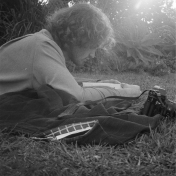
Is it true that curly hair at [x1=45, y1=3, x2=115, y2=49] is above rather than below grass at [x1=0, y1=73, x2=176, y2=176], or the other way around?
above

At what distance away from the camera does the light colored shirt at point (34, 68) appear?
191 cm

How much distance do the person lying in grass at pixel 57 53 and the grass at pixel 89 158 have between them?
0.49 metres

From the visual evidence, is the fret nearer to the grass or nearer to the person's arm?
the grass

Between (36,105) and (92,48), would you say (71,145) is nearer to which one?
(36,105)

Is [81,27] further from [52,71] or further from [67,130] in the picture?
[67,130]

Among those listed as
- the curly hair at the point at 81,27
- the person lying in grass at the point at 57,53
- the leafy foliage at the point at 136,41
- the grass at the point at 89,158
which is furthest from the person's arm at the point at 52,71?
the leafy foliage at the point at 136,41

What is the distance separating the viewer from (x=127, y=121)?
5.42ft

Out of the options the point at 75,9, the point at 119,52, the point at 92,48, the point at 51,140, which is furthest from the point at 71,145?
the point at 119,52

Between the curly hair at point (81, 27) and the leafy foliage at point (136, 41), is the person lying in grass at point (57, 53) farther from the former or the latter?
the leafy foliage at point (136, 41)

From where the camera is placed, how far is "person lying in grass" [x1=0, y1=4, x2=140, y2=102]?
1923mm

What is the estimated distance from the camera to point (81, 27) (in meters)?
2.22

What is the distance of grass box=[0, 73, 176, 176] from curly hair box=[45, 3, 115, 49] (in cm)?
94

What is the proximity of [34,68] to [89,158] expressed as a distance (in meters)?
0.77

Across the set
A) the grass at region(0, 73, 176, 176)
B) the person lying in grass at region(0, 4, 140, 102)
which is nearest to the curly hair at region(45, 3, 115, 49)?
the person lying in grass at region(0, 4, 140, 102)
